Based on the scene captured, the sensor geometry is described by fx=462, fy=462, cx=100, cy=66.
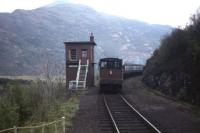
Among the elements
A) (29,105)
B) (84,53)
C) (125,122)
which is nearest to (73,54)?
(84,53)

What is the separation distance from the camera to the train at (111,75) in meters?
40.7

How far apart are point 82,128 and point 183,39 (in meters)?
20.0

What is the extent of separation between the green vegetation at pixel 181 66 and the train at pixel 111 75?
387 centimetres

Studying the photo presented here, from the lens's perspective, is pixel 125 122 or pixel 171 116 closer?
pixel 125 122

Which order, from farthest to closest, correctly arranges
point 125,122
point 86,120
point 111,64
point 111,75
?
point 111,64, point 111,75, point 86,120, point 125,122

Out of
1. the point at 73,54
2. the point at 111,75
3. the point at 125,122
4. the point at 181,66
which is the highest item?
the point at 73,54

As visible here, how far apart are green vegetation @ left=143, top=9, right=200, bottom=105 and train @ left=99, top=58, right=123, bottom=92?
3.87 meters

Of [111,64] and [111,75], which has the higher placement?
[111,64]

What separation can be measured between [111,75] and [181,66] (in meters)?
8.29

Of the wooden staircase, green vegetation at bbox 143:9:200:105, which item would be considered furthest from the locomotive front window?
the wooden staircase

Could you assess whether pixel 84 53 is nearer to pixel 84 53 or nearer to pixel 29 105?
pixel 84 53

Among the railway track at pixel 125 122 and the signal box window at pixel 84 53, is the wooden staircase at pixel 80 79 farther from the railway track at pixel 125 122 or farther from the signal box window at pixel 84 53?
the railway track at pixel 125 122

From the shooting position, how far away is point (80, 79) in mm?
50438

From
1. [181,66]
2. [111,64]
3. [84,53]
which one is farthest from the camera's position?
[84,53]
